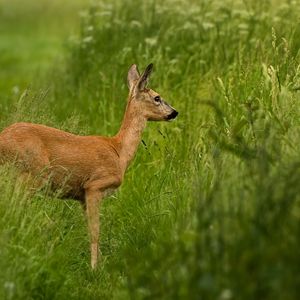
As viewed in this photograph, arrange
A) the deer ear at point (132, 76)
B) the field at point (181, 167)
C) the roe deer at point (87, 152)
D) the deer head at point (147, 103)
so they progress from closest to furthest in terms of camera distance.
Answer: the field at point (181, 167) → the roe deer at point (87, 152) → the deer head at point (147, 103) → the deer ear at point (132, 76)

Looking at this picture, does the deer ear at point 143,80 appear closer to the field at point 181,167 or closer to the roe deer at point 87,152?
the roe deer at point 87,152

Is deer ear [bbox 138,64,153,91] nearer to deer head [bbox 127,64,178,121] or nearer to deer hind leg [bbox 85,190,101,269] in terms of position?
deer head [bbox 127,64,178,121]

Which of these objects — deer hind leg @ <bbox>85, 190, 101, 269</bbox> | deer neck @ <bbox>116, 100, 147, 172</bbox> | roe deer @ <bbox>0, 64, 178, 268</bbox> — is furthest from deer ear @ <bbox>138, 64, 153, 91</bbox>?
deer hind leg @ <bbox>85, 190, 101, 269</bbox>

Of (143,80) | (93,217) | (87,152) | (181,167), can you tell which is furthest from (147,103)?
(93,217)

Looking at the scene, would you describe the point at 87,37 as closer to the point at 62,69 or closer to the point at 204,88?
the point at 62,69

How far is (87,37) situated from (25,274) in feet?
21.8

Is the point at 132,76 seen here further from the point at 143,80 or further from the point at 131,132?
the point at 131,132

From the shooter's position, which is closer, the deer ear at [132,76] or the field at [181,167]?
the field at [181,167]

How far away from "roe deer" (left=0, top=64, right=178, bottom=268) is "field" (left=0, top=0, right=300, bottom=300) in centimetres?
19

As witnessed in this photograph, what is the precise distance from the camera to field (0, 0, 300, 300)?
605 centimetres

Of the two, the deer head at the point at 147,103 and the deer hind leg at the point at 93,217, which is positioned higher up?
the deer head at the point at 147,103

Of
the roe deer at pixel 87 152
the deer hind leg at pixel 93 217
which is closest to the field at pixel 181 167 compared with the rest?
the deer hind leg at pixel 93 217

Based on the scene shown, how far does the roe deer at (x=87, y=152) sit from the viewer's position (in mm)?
8797

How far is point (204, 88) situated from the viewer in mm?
11555
